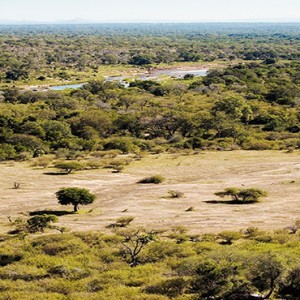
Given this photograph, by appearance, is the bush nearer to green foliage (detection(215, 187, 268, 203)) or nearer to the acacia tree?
green foliage (detection(215, 187, 268, 203))

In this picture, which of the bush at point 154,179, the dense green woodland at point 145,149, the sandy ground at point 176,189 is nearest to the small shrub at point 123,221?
the sandy ground at point 176,189

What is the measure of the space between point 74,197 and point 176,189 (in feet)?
43.3

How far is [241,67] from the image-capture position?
188875mm

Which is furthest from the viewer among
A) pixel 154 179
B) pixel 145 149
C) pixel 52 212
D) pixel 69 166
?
pixel 145 149

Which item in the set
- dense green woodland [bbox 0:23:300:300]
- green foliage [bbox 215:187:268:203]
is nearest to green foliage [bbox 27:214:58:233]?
dense green woodland [bbox 0:23:300:300]

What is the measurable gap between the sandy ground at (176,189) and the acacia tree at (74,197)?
1103 millimetres

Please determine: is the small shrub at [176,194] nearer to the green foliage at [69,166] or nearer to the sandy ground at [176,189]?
the sandy ground at [176,189]

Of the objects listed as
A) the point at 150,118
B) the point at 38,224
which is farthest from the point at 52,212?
the point at 150,118

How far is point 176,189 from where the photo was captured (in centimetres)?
5622

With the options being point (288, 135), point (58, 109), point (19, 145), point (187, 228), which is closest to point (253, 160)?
point (288, 135)

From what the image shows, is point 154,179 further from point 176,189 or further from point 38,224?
point 38,224

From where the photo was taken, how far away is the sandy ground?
44719 millimetres

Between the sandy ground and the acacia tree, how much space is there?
1103 mm

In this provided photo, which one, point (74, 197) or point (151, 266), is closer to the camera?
point (151, 266)
